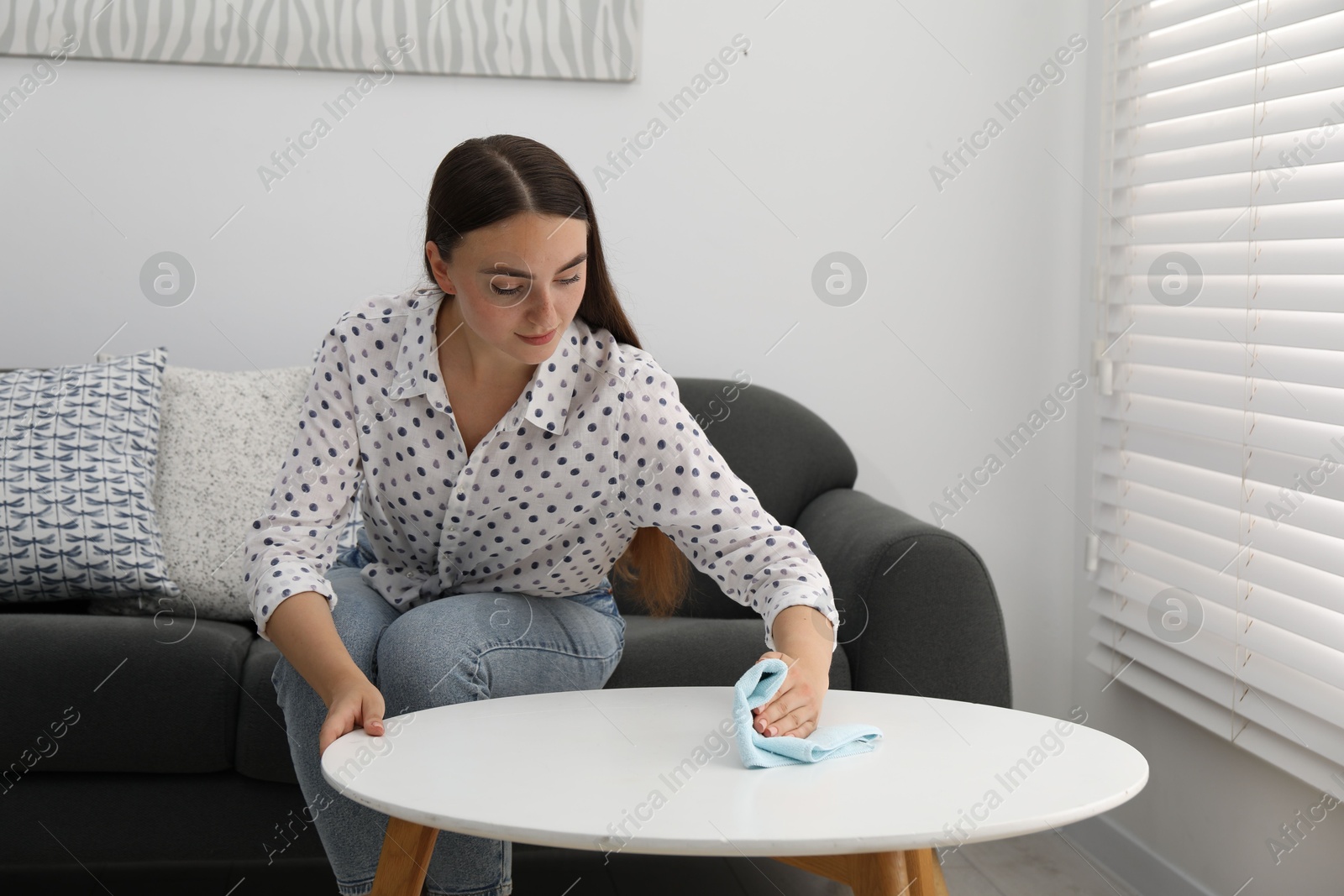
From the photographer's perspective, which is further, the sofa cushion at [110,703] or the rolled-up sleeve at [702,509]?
the sofa cushion at [110,703]

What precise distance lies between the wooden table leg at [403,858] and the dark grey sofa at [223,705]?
0.60 meters

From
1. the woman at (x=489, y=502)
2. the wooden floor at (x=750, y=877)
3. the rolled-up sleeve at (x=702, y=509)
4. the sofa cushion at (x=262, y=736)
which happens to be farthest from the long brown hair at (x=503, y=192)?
the wooden floor at (x=750, y=877)

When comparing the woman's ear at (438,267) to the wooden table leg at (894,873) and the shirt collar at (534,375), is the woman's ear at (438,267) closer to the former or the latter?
the shirt collar at (534,375)

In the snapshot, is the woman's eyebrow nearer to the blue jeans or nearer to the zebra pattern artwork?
the blue jeans

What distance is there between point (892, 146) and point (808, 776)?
1694mm

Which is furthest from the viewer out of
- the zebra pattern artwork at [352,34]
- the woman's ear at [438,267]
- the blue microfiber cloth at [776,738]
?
the zebra pattern artwork at [352,34]

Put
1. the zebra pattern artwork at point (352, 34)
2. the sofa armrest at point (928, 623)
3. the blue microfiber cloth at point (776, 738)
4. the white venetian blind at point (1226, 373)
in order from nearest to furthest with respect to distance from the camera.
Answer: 1. the blue microfiber cloth at point (776, 738)
2. the white venetian blind at point (1226, 373)
3. the sofa armrest at point (928, 623)
4. the zebra pattern artwork at point (352, 34)

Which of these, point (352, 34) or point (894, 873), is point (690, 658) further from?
point (352, 34)

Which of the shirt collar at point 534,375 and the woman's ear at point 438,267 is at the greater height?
the woman's ear at point 438,267

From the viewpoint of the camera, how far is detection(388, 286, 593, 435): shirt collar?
1.26 m

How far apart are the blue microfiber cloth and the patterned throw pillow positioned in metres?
1.20

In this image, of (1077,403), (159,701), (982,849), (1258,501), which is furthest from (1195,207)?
(159,701)

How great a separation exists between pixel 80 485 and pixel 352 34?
100 centimetres

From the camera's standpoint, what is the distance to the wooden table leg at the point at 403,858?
37.9 inches
